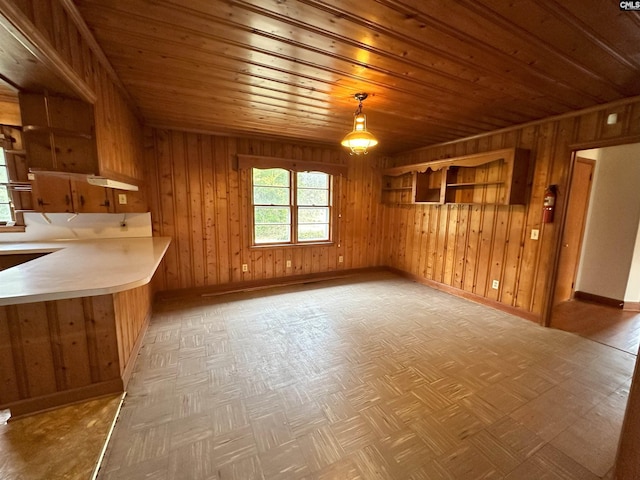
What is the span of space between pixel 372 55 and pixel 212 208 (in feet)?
10.2

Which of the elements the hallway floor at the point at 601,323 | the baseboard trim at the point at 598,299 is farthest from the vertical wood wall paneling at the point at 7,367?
the baseboard trim at the point at 598,299

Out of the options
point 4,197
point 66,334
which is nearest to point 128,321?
point 66,334

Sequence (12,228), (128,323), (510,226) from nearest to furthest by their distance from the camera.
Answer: (128,323) → (12,228) → (510,226)

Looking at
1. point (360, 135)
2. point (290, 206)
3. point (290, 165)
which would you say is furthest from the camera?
point (290, 206)

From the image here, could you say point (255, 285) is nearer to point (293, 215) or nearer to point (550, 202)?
point (293, 215)

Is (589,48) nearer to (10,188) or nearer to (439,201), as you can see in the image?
(439,201)

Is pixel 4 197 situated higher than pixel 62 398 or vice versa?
pixel 4 197

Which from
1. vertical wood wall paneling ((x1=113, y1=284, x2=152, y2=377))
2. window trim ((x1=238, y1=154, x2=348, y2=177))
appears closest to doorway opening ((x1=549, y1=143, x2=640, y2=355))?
window trim ((x1=238, y1=154, x2=348, y2=177))

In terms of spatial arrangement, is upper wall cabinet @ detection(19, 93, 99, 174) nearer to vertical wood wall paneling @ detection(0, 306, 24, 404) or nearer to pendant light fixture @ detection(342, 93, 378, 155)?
vertical wood wall paneling @ detection(0, 306, 24, 404)

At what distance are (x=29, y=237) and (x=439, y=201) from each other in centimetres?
551

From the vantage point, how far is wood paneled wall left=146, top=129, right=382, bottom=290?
3.78 m

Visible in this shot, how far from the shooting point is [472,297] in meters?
4.04

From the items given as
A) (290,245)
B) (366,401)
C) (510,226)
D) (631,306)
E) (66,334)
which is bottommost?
(366,401)

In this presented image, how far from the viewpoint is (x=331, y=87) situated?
237 centimetres
